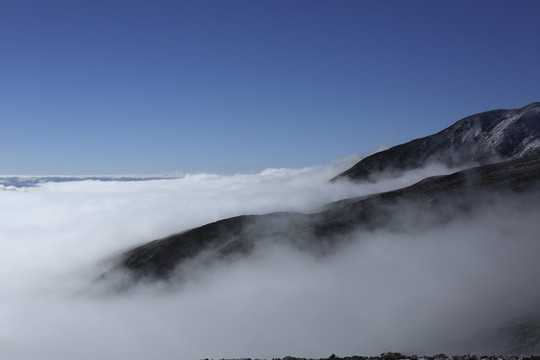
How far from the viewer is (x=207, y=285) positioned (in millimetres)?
197250

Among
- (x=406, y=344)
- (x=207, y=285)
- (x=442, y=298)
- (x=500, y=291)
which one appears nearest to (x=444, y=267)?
(x=442, y=298)

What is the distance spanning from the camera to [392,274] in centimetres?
16050

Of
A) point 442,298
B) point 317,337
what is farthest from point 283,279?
point 442,298

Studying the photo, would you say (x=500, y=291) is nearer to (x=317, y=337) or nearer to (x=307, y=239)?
(x=317, y=337)

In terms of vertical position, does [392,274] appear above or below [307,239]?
below

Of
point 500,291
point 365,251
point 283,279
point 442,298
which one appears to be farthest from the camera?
point 283,279

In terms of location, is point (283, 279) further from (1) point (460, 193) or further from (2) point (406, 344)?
(2) point (406, 344)

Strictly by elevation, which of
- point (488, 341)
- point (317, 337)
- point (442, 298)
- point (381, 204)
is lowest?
point (317, 337)

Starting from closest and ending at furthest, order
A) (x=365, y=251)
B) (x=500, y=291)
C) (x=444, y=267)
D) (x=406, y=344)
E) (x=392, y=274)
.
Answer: (x=406, y=344), (x=500, y=291), (x=444, y=267), (x=392, y=274), (x=365, y=251)

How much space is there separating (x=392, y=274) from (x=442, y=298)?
5459 centimetres

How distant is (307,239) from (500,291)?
115 meters

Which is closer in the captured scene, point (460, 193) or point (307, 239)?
point (460, 193)

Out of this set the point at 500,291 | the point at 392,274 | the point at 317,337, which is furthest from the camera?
the point at 392,274

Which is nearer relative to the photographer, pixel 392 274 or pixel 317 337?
pixel 317 337
